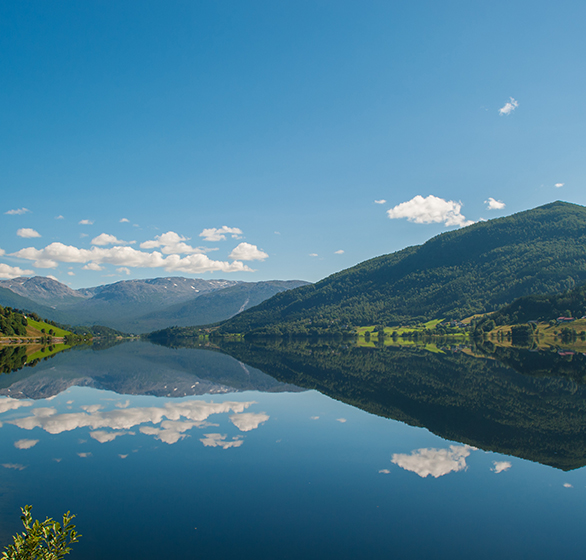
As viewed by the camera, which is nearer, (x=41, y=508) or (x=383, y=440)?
(x=41, y=508)

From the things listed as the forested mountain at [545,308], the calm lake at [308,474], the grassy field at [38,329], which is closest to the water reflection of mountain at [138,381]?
the calm lake at [308,474]

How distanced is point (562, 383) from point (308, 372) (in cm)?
3167

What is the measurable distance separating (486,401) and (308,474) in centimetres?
2057

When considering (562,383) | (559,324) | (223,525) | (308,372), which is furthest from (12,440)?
(559,324)

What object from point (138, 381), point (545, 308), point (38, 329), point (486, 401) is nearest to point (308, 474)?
point (486, 401)

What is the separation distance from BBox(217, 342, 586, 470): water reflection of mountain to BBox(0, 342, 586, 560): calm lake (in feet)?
0.64

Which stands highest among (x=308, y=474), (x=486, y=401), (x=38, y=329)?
(x=38, y=329)

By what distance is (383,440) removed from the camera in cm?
2180

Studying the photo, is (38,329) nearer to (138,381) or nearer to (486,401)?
(138,381)

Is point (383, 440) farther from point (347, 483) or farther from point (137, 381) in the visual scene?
point (137, 381)

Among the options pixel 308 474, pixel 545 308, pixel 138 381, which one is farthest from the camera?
pixel 545 308

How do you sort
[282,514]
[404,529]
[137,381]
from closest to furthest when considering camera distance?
1. [404,529]
2. [282,514]
3. [137,381]

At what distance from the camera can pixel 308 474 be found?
673 inches

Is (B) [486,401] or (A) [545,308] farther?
(A) [545,308]
